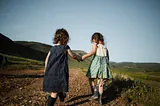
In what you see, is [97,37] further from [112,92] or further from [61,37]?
[112,92]

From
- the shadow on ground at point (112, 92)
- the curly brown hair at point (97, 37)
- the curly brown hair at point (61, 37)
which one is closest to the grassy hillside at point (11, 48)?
the shadow on ground at point (112, 92)

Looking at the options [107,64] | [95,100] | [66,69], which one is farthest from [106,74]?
[66,69]

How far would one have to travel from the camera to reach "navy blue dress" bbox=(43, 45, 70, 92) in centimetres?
405

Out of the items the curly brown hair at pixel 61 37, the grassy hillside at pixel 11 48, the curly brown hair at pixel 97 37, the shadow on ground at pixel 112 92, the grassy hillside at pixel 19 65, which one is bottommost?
the shadow on ground at pixel 112 92

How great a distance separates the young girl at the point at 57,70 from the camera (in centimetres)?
406

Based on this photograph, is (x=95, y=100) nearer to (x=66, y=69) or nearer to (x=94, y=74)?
(x=94, y=74)

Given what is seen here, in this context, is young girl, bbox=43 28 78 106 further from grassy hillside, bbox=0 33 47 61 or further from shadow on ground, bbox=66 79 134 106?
grassy hillside, bbox=0 33 47 61

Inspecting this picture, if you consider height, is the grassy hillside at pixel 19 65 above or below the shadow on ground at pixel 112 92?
above

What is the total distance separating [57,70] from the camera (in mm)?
4148

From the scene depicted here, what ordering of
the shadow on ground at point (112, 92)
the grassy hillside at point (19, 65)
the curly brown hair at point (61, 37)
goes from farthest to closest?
the grassy hillside at point (19, 65), the shadow on ground at point (112, 92), the curly brown hair at point (61, 37)

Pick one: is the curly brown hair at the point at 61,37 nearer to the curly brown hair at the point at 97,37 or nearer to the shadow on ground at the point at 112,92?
the curly brown hair at the point at 97,37

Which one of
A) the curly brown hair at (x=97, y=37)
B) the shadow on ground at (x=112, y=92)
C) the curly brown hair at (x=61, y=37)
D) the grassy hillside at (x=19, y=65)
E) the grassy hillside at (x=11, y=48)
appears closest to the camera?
the curly brown hair at (x=61, y=37)

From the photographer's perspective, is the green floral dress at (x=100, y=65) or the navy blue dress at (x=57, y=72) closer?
the navy blue dress at (x=57, y=72)

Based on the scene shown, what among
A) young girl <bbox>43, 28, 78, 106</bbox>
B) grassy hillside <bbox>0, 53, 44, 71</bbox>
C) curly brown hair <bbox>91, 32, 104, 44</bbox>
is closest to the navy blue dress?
young girl <bbox>43, 28, 78, 106</bbox>
